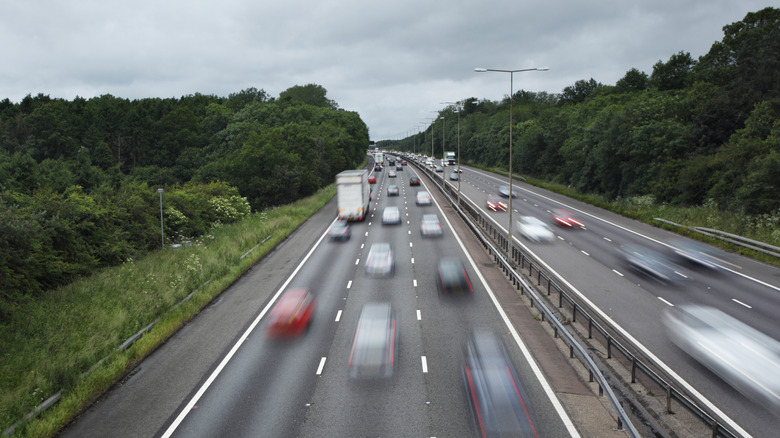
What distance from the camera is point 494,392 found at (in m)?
14.2

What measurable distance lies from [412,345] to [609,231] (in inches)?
1132

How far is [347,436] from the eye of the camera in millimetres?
12102

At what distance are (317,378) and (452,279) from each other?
39.4ft

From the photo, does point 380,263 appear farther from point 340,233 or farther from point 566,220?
point 566,220

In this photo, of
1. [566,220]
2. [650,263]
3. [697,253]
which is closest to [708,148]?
[566,220]

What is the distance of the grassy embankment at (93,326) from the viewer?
13859mm

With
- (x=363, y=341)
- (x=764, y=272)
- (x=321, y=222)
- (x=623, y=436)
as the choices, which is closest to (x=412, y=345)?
(x=363, y=341)

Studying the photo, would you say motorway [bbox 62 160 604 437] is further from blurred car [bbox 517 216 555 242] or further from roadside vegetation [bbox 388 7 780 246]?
roadside vegetation [bbox 388 7 780 246]

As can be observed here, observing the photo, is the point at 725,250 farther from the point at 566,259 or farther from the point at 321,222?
the point at 321,222

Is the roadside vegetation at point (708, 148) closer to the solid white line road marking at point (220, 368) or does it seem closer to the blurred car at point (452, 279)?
the blurred car at point (452, 279)

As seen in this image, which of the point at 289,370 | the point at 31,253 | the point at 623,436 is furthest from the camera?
the point at 31,253

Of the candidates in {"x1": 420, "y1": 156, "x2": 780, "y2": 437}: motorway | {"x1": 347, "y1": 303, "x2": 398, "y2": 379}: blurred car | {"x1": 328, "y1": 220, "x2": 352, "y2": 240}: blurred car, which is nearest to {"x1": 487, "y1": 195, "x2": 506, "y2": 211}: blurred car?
{"x1": 420, "y1": 156, "x2": 780, "y2": 437}: motorway

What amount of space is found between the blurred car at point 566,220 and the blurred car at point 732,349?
23523 millimetres

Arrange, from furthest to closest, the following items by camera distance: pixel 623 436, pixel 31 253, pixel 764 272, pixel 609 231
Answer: pixel 609 231 < pixel 764 272 < pixel 31 253 < pixel 623 436
